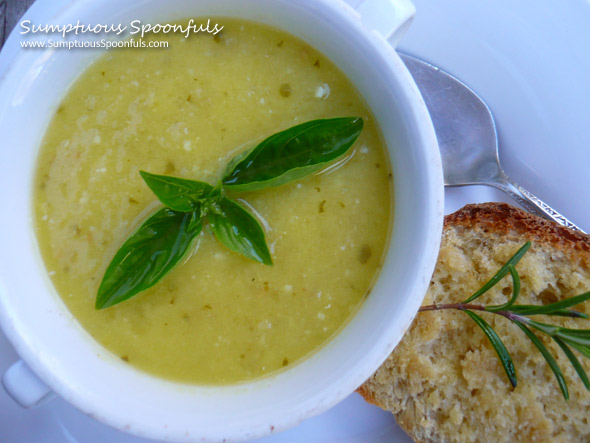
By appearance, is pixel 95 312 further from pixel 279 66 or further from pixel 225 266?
pixel 279 66

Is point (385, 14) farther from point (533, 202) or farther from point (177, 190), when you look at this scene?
point (533, 202)

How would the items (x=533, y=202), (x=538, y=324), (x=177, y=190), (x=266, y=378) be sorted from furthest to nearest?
(x=533, y=202)
(x=538, y=324)
(x=266, y=378)
(x=177, y=190)

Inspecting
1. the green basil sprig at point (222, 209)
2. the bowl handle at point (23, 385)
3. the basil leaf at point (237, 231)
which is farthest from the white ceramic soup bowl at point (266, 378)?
the basil leaf at point (237, 231)

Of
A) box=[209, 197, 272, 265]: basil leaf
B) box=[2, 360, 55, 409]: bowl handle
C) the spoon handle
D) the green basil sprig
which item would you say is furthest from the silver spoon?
box=[2, 360, 55, 409]: bowl handle

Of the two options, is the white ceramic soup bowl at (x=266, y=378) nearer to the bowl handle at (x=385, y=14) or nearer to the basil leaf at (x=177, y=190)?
the bowl handle at (x=385, y=14)

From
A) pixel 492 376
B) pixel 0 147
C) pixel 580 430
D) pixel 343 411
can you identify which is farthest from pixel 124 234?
pixel 580 430

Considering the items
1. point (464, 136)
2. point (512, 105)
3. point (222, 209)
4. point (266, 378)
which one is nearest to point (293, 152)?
point (222, 209)
